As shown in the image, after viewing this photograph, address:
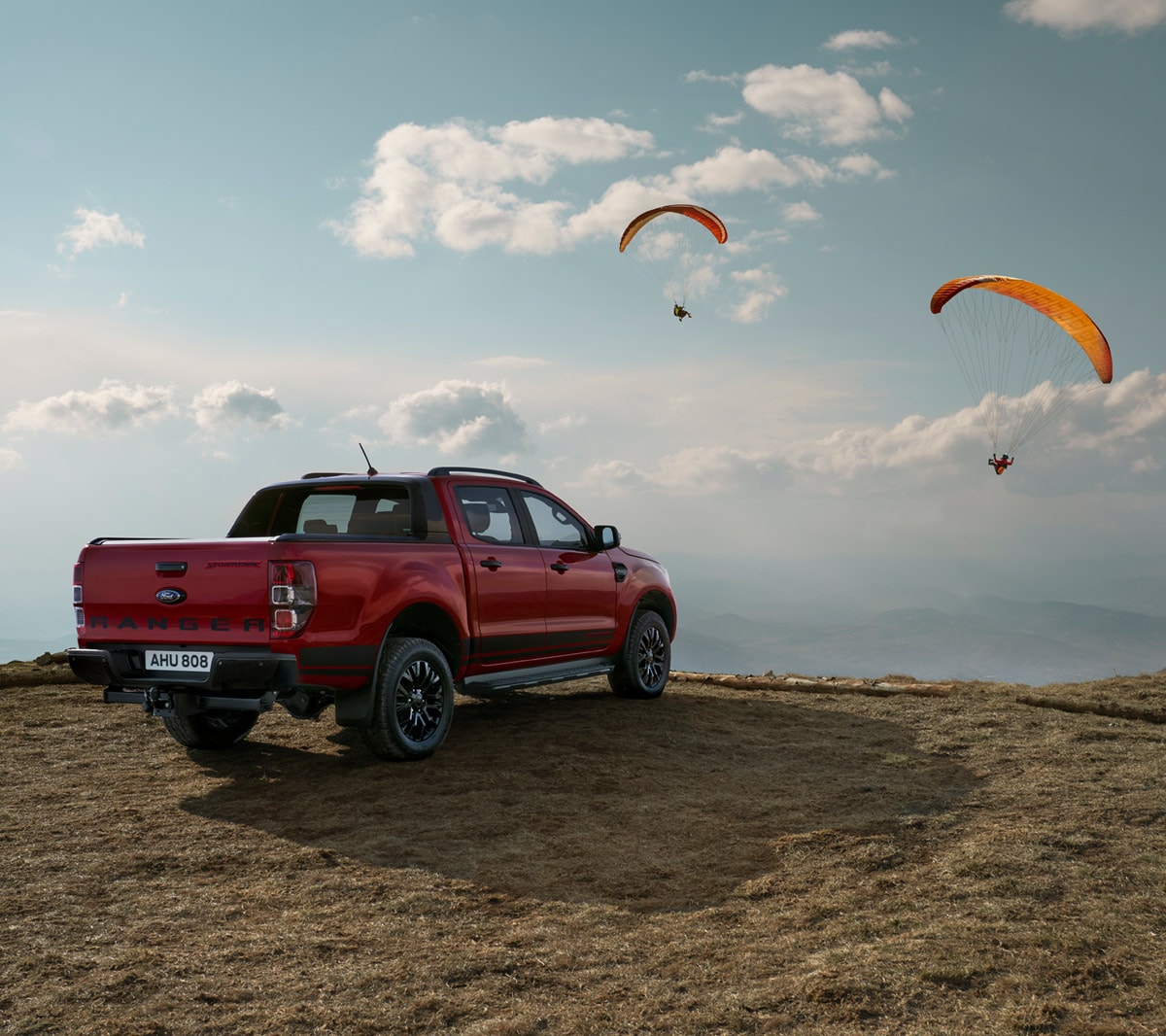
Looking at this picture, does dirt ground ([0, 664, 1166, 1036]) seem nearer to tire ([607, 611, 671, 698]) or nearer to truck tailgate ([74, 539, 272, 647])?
truck tailgate ([74, 539, 272, 647])

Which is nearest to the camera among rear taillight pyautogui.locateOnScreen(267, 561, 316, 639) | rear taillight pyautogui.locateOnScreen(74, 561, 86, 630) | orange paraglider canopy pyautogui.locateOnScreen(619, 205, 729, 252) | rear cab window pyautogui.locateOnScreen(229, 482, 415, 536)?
rear taillight pyautogui.locateOnScreen(267, 561, 316, 639)

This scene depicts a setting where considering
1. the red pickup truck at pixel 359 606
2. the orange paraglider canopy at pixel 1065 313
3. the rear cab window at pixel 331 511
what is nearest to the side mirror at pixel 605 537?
the red pickup truck at pixel 359 606

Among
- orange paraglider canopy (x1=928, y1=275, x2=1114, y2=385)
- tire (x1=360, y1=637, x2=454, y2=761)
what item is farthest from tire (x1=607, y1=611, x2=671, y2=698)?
orange paraglider canopy (x1=928, y1=275, x2=1114, y2=385)

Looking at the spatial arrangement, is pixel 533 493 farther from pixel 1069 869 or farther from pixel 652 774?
pixel 1069 869

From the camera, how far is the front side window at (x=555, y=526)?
30.3 ft

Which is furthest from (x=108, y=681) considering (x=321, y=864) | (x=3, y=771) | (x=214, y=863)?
(x=321, y=864)

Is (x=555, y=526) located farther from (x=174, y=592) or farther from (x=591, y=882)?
(x=591, y=882)

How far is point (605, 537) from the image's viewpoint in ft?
32.4

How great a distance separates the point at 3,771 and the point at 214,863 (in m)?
3.29

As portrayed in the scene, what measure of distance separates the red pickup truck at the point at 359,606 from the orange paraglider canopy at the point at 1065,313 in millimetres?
11982

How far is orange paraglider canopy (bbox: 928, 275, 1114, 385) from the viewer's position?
1792 centimetres

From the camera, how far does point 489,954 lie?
4.24 metres

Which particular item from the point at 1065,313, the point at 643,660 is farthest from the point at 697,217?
the point at 643,660

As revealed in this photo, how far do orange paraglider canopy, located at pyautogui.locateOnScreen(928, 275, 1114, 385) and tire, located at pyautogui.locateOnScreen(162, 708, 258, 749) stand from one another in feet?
50.2
